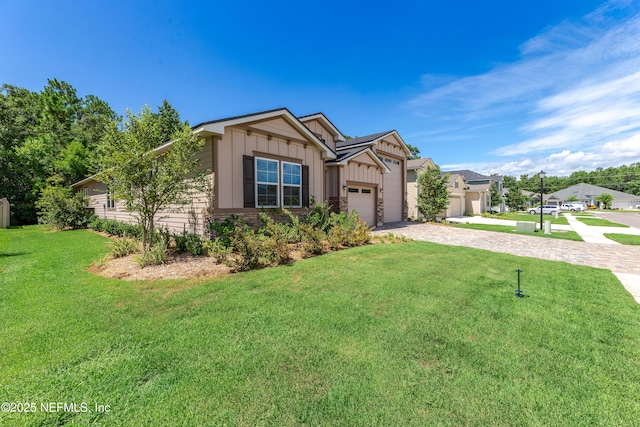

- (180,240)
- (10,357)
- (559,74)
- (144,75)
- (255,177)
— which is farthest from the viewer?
(144,75)

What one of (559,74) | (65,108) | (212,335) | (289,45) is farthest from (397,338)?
(65,108)

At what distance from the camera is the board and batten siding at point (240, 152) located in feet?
26.1

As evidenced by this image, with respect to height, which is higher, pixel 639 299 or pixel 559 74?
pixel 559 74

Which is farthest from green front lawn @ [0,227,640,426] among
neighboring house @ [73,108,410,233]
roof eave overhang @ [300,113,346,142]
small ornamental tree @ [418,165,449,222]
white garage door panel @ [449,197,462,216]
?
white garage door panel @ [449,197,462,216]

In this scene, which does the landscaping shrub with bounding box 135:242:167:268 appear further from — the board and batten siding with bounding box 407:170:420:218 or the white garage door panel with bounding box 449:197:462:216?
the white garage door panel with bounding box 449:197:462:216

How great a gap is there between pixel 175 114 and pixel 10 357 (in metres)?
31.7

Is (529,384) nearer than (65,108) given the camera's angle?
Yes

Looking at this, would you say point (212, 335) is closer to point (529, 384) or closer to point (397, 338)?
point (397, 338)

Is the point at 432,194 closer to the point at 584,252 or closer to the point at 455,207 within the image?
the point at 455,207

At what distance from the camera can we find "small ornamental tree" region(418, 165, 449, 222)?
18.3 metres

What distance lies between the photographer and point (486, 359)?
2.71m

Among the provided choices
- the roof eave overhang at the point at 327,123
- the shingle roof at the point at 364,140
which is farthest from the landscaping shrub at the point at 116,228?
the shingle roof at the point at 364,140

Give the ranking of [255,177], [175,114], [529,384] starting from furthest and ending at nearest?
[175,114] < [255,177] < [529,384]

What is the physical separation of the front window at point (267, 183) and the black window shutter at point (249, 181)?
208 mm
